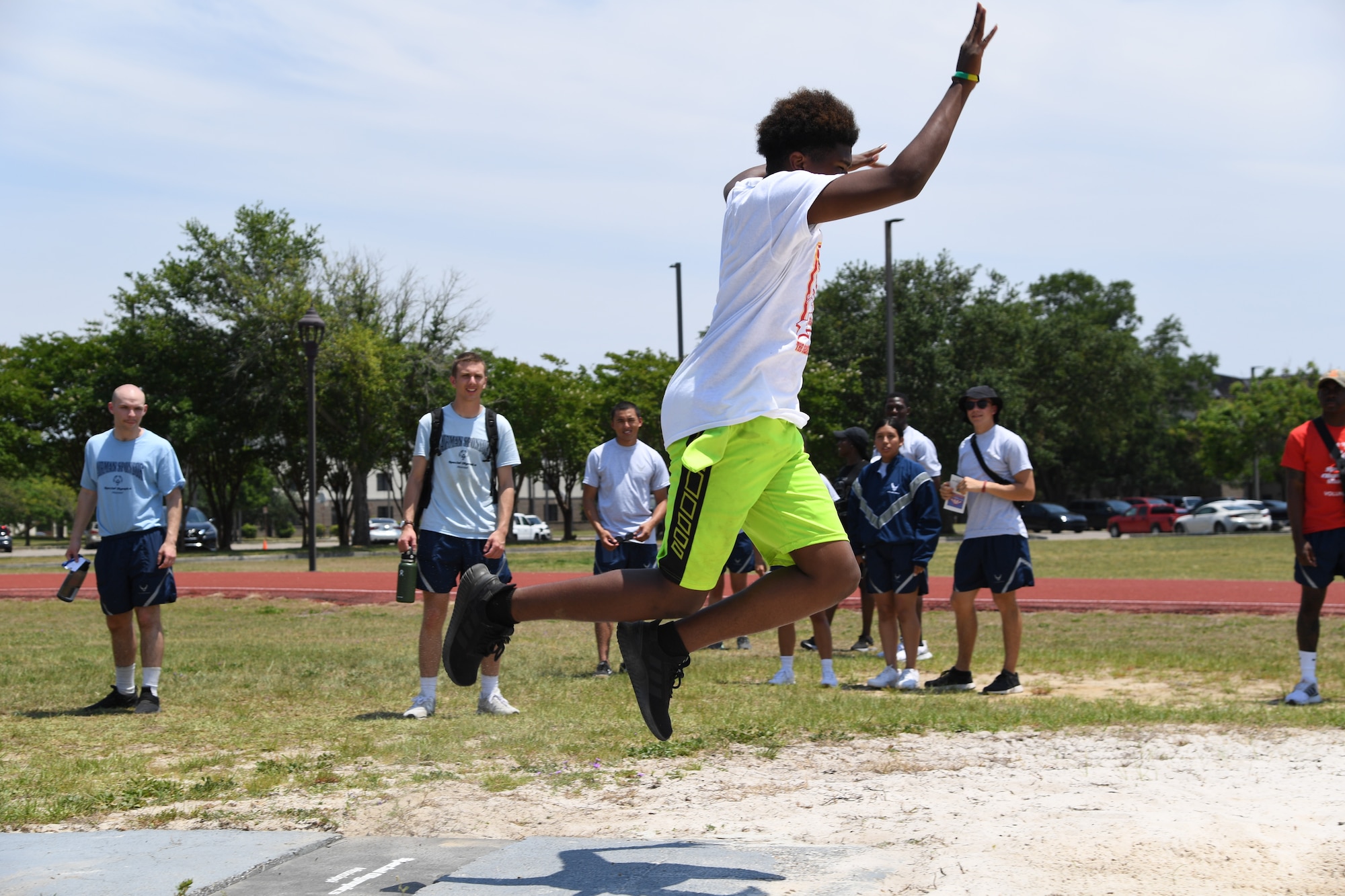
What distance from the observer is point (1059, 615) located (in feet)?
45.5

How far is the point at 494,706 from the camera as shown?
700 centimetres

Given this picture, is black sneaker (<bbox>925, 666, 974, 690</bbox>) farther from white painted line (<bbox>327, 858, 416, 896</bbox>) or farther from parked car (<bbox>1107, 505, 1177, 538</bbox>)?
parked car (<bbox>1107, 505, 1177, 538</bbox>)

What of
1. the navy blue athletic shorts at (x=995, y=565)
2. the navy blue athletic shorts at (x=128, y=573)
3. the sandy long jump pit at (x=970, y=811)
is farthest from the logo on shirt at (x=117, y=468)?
the navy blue athletic shorts at (x=995, y=565)

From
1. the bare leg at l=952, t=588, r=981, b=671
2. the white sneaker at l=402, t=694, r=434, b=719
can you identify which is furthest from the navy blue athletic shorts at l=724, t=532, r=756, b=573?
the white sneaker at l=402, t=694, r=434, b=719

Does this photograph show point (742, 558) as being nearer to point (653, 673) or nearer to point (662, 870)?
point (653, 673)

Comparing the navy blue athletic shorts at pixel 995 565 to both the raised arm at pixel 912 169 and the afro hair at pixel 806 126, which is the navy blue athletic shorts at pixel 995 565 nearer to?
the afro hair at pixel 806 126

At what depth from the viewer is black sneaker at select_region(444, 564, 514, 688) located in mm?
4340

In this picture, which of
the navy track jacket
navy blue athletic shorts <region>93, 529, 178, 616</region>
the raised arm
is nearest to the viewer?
the raised arm

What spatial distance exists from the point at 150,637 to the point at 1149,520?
53167 mm

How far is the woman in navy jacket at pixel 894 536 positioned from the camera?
8.45 m

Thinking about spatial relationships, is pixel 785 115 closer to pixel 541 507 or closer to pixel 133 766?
pixel 133 766

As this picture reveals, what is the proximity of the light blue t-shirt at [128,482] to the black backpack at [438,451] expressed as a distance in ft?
5.35

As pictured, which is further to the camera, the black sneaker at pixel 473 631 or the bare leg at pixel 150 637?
the bare leg at pixel 150 637

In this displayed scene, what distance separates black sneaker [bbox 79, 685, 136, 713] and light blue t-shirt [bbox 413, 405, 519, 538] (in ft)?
7.10
